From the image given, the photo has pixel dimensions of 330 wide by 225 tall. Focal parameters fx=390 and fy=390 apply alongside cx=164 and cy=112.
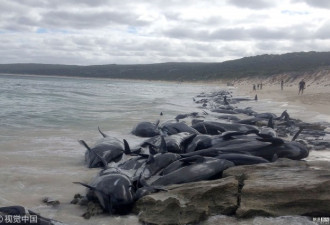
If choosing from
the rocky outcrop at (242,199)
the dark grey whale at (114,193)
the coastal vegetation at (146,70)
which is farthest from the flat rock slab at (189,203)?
the coastal vegetation at (146,70)

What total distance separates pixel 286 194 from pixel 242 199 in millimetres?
529

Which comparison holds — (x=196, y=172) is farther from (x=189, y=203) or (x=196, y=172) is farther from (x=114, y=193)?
(x=114, y=193)

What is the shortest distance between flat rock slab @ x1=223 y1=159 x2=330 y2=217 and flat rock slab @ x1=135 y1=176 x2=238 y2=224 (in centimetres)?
17

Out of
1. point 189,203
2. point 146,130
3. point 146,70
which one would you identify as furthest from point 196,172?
point 146,70

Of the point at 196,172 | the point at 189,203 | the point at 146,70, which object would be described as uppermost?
the point at 146,70

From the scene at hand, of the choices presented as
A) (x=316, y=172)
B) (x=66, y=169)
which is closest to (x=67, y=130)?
(x=66, y=169)

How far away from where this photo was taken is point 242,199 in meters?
4.77

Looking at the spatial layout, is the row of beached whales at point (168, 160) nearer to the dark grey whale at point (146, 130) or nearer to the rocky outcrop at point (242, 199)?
the rocky outcrop at point (242, 199)

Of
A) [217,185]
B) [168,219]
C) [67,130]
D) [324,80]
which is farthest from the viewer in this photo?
[324,80]

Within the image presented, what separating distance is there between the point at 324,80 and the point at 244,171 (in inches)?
1712

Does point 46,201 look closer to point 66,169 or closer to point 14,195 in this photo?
point 14,195

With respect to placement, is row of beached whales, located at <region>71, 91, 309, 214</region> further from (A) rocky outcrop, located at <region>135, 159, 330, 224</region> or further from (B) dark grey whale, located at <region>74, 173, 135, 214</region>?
(A) rocky outcrop, located at <region>135, 159, 330, 224</region>

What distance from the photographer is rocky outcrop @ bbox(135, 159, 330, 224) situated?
457 cm

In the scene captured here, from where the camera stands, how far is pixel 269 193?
15.5 ft
